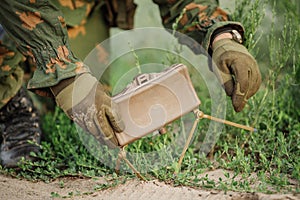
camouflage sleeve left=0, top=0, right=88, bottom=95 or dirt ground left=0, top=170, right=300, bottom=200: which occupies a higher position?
camouflage sleeve left=0, top=0, right=88, bottom=95

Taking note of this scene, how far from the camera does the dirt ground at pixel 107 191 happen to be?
161cm

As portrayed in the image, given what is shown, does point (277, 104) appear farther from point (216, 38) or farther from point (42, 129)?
point (42, 129)

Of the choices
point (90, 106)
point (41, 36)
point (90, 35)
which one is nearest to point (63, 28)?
point (41, 36)

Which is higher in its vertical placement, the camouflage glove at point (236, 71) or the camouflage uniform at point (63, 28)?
the camouflage uniform at point (63, 28)

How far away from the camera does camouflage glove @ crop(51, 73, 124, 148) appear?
1652mm

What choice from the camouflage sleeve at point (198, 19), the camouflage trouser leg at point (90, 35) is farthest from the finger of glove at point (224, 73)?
the camouflage trouser leg at point (90, 35)

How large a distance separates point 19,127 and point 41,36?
0.78 meters

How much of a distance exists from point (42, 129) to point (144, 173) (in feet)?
3.03

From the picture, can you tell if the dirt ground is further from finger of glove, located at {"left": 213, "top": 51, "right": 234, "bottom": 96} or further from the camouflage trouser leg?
the camouflage trouser leg

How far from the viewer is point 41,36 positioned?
5.89ft

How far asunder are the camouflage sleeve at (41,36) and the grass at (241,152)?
41 centimetres

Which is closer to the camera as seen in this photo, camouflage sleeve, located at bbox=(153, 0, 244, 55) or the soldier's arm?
the soldier's arm

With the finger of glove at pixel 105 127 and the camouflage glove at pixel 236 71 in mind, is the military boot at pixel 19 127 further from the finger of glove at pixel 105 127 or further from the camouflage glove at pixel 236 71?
the camouflage glove at pixel 236 71

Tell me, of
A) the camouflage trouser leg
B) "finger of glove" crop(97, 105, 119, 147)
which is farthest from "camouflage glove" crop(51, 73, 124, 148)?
the camouflage trouser leg
